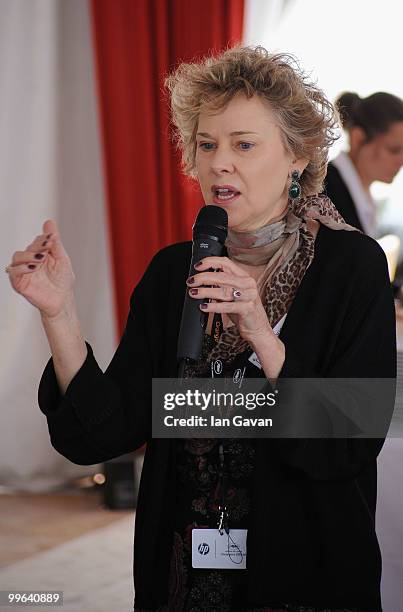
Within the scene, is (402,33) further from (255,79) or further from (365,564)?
(365,564)

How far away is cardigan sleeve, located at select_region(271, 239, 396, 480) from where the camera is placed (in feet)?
4.92

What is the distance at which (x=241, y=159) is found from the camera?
164 centimetres

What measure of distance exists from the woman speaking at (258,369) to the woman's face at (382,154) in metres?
2.39

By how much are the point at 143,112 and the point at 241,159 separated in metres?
3.25

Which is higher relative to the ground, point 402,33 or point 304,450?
point 402,33

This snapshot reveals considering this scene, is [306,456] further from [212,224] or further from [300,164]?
[300,164]

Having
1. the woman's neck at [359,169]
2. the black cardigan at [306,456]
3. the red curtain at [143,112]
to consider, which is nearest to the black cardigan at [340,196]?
the woman's neck at [359,169]

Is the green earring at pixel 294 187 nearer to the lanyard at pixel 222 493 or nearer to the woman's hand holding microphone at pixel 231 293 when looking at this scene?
the woman's hand holding microphone at pixel 231 293

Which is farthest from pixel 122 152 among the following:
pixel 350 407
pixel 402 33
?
pixel 350 407

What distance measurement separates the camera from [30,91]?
15.8 feet

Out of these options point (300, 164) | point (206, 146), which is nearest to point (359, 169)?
point (300, 164)

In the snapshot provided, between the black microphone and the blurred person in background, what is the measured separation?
2.44 metres

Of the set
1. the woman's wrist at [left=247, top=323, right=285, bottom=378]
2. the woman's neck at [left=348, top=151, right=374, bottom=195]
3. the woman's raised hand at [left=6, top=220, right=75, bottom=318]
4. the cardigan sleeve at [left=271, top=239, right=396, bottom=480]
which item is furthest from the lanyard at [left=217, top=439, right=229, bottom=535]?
the woman's neck at [left=348, top=151, right=374, bottom=195]

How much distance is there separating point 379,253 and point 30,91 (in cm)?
353
